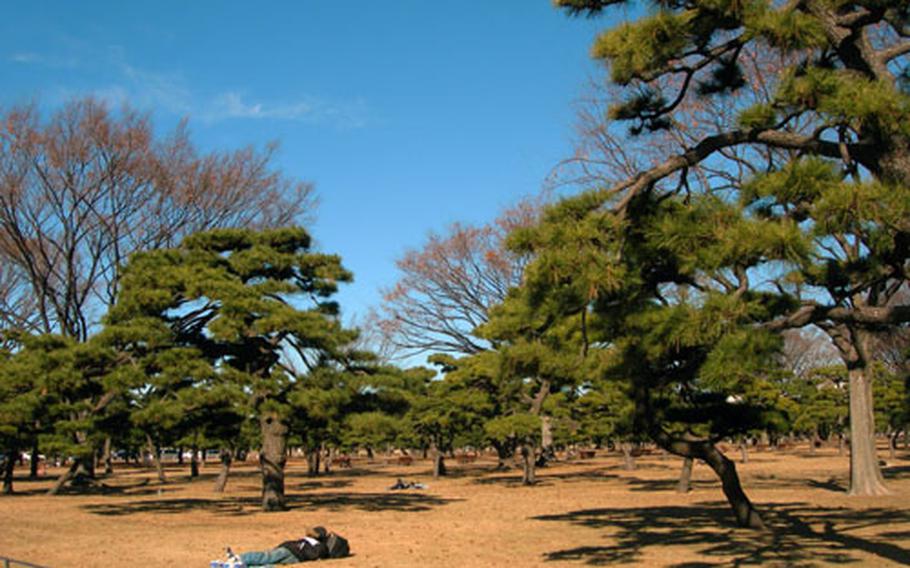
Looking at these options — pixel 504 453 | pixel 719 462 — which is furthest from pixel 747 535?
pixel 504 453

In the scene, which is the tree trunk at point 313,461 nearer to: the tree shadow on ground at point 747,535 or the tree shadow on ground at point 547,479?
the tree shadow on ground at point 547,479

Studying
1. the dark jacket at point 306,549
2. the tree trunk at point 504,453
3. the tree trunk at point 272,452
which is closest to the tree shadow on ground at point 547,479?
the tree trunk at point 504,453

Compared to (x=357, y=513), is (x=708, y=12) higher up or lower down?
higher up

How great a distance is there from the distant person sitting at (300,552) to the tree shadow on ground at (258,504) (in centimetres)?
656

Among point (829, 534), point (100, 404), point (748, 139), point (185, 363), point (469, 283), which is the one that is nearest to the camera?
point (748, 139)

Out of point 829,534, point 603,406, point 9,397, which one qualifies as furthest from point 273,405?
point 603,406

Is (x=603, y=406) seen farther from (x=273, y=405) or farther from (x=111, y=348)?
(x=111, y=348)

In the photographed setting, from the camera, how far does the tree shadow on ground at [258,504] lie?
16.5 m

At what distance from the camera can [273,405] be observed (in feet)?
46.0

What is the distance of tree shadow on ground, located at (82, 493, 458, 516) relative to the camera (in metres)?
16.5

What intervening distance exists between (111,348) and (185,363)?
1437 mm

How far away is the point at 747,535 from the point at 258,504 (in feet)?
37.2

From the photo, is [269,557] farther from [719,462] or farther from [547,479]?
[547,479]

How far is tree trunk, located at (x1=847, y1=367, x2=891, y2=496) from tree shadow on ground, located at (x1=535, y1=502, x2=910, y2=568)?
94.7 inches
